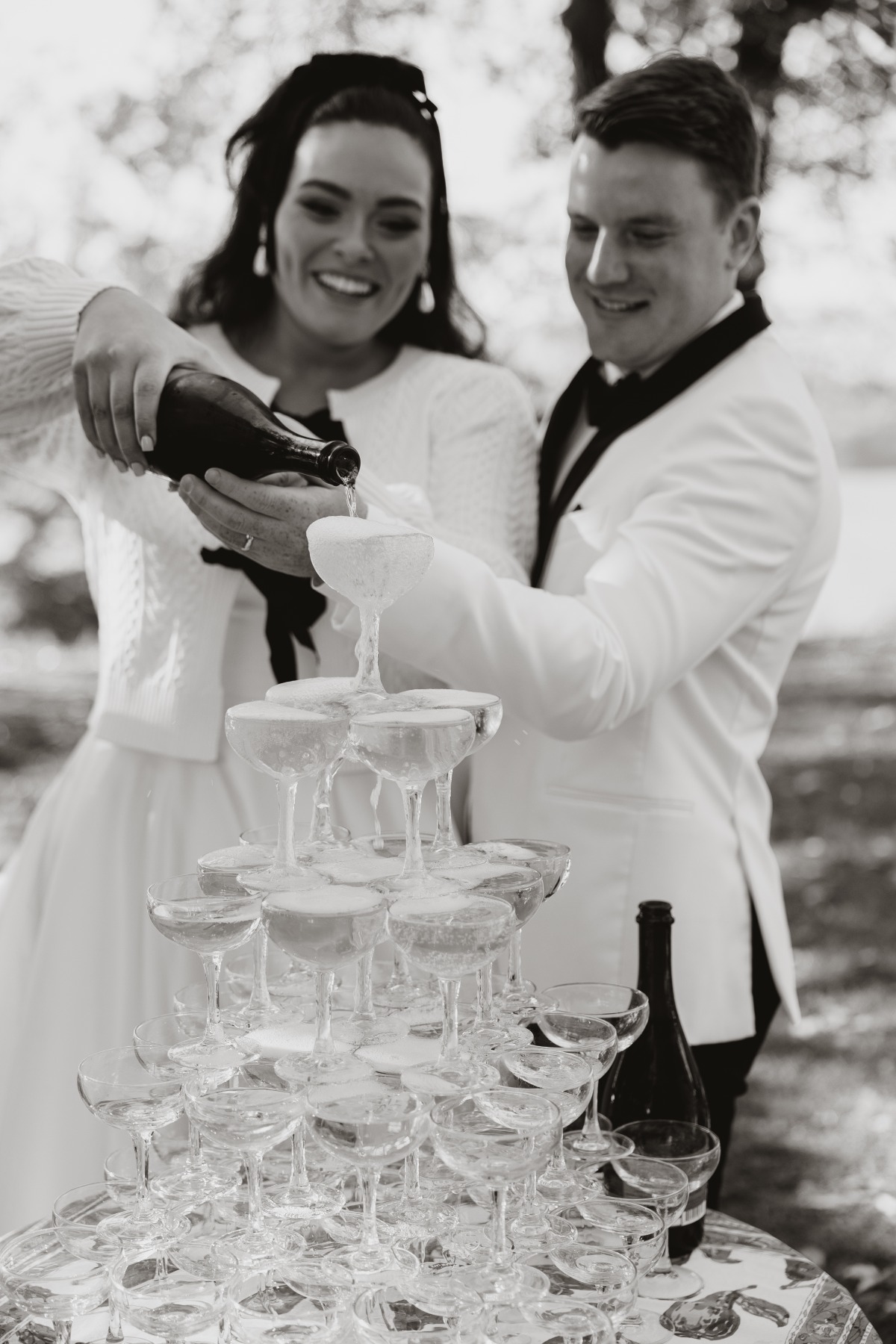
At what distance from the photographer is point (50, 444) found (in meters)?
2.24

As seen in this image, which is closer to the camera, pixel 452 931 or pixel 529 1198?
pixel 452 931

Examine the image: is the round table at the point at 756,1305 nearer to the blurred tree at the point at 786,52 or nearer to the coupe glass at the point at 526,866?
the coupe glass at the point at 526,866

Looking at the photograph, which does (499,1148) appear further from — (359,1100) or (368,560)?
(368,560)

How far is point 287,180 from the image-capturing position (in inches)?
93.6

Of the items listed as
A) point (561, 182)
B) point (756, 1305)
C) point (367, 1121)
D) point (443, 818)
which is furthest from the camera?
point (561, 182)

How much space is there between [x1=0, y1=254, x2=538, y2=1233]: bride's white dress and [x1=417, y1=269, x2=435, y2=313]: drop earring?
0.35m

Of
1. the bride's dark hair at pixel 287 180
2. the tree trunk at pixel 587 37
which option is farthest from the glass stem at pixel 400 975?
the tree trunk at pixel 587 37

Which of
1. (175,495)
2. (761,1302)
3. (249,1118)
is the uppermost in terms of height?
(175,495)

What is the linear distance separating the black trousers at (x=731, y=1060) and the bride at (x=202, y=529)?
25.3 inches

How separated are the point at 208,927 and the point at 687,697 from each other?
1.15m

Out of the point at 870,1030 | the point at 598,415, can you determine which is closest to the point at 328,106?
the point at 598,415

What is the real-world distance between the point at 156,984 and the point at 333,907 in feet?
3.71

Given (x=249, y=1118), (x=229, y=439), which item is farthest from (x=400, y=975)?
(x=229, y=439)

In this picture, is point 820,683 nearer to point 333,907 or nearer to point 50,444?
point 50,444
